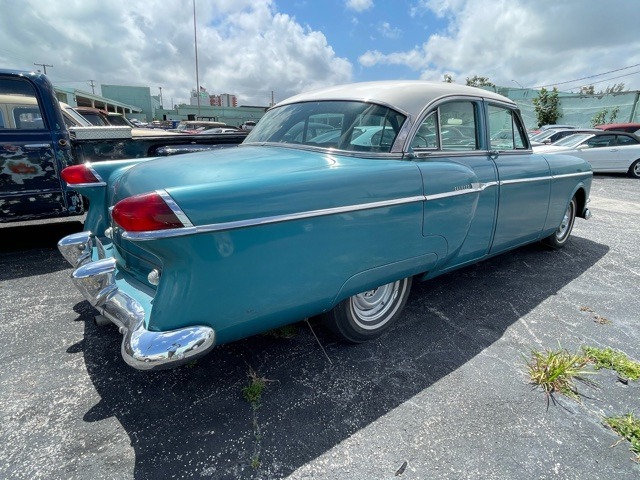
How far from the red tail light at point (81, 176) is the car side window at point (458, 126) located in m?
2.48

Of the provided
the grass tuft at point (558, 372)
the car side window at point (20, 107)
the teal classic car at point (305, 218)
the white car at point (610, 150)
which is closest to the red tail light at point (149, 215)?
the teal classic car at point (305, 218)

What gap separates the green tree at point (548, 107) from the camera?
84.3 feet

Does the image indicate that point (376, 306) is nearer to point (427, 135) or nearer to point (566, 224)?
point (427, 135)

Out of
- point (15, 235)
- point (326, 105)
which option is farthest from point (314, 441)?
point (15, 235)

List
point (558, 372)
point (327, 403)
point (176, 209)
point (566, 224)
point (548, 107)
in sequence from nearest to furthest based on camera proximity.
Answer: point (176, 209)
point (327, 403)
point (558, 372)
point (566, 224)
point (548, 107)

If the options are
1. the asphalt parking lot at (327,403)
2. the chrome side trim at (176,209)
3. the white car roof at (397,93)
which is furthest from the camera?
the white car roof at (397,93)

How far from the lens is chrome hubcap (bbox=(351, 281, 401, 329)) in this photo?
8.52 feet

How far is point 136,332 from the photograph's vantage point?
5.46ft

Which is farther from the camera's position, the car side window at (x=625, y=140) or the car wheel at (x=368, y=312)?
the car side window at (x=625, y=140)

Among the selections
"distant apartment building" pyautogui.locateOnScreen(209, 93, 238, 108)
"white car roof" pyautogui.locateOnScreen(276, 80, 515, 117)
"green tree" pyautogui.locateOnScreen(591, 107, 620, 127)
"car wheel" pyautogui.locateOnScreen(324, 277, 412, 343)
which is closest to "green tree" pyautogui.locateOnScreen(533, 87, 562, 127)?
"green tree" pyautogui.locateOnScreen(591, 107, 620, 127)

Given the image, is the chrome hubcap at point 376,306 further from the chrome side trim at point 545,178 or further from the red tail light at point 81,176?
the red tail light at point 81,176

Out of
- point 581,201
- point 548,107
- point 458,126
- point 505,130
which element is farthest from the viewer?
point 548,107

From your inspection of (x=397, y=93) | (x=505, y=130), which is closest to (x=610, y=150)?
(x=505, y=130)

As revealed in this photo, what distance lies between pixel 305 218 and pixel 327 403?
40.9 inches
